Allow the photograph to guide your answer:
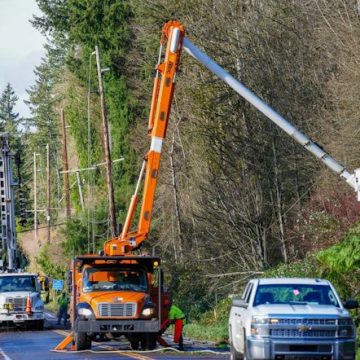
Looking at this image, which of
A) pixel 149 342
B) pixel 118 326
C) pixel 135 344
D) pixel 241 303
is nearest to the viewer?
pixel 241 303

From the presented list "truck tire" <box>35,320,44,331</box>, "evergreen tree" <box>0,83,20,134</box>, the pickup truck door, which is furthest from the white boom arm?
"evergreen tree" <box>0,83,20,134</box>

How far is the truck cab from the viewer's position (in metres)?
30.4

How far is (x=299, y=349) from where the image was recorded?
2103 cm

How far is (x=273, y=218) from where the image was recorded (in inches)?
1706

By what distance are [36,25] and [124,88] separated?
18.1m

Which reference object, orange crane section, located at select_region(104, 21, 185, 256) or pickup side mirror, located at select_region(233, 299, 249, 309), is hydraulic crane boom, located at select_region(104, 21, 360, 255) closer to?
orange crane section, located at select_region(104, 21, 185, 256)

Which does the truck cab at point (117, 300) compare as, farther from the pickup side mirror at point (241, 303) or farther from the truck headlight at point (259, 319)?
the truck headlight at point (259, 319)

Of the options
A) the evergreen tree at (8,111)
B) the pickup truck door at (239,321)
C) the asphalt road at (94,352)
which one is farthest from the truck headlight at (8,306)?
the evergreen tree at (8,111)

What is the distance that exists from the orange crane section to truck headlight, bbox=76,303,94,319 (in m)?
2.60

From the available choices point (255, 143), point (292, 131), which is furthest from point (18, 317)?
point (292, 131)

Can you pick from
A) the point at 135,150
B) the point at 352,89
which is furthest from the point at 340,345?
the point at 135,150

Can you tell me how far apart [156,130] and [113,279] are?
4172 millimetres

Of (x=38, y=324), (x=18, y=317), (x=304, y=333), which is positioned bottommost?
(x=38, y=324)

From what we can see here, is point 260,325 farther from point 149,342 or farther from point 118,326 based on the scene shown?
point 149,342
